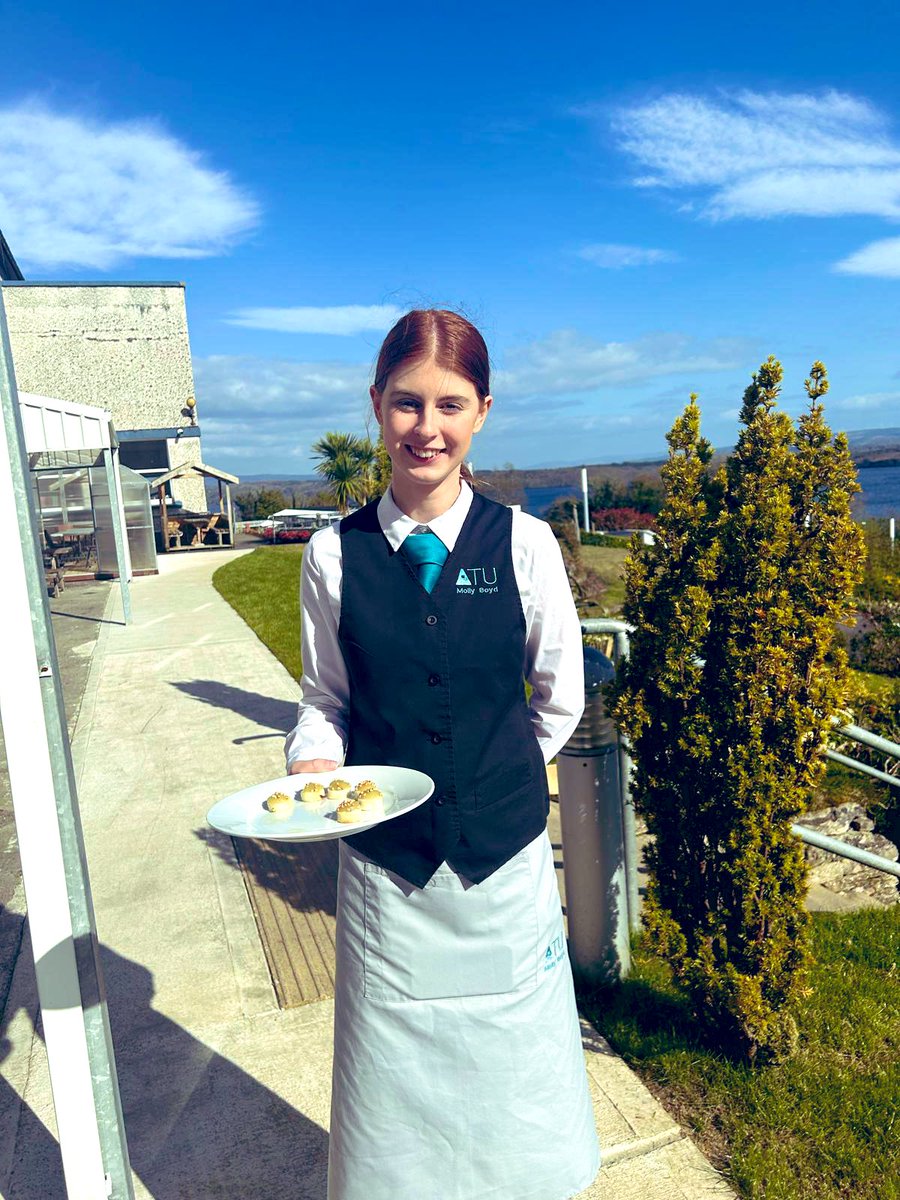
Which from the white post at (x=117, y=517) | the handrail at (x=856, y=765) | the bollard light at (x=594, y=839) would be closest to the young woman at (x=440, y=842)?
the bollard light at (x=594, y=839)

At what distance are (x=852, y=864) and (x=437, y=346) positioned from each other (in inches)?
186

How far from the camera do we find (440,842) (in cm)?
184

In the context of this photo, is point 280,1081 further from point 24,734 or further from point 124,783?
point 124,783

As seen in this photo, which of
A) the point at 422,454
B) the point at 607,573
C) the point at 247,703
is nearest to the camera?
the point at 422,454

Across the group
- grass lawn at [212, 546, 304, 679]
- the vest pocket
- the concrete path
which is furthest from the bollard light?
grass lawn at [212, 546, 304, 679]

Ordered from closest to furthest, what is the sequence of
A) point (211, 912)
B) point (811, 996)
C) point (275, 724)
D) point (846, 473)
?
1. point (846, 473)
2. point (811, 996)
3. point (211, 912)
4. point (275, 724)

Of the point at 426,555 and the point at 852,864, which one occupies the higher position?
the point at 426,555

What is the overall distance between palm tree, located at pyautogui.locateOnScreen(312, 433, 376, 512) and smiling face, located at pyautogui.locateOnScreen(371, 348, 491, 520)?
21515 mm

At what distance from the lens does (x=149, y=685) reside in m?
9.32

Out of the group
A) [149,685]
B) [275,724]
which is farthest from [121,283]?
[275,724]

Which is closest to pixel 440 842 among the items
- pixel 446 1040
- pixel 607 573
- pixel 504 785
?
pixel 504 785

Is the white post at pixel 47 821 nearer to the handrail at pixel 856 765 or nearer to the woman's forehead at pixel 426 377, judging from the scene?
the woman's forehead at pixel 426 377

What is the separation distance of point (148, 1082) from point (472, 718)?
2.08m

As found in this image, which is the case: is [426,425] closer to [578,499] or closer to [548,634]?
[548,634]
